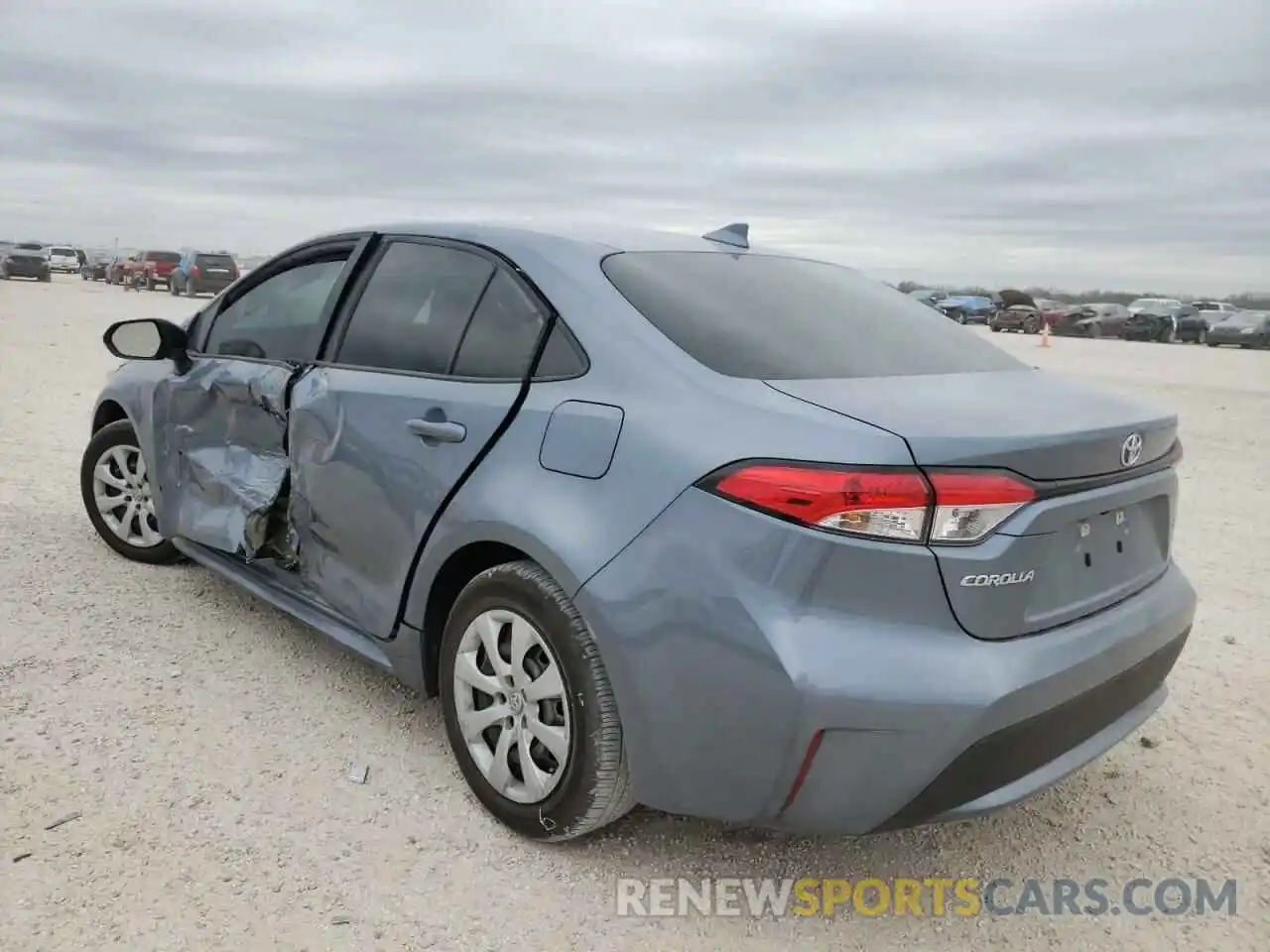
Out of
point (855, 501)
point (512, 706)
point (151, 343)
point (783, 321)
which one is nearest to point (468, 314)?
point (783, 321)

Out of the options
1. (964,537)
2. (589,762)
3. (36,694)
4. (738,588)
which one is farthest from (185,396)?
(964,537)

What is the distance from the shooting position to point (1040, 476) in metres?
2.19

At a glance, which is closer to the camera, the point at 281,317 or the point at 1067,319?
the point at 281,317

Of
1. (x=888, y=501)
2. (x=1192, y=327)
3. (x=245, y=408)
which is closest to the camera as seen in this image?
(x=888, y=501)

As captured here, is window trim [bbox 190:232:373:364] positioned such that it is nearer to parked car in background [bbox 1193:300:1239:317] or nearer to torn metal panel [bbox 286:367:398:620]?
torn metal panel [bbox 286:367:398:620]

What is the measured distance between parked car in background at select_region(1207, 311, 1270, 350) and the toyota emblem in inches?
1395

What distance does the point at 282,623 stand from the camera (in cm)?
410

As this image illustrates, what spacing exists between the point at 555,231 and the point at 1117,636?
1.89 metres

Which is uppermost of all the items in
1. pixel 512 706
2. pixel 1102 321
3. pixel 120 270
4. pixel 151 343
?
pixel 120 270

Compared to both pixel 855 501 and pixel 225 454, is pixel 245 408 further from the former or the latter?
pixel 855 501

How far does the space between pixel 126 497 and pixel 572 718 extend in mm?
3152

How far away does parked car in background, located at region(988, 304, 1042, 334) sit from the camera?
3847 cm

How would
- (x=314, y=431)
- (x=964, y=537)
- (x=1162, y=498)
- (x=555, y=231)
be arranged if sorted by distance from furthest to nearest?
(x=314, y=431) → (x=555, y=231) → (x=1162, y=498) → (x=964, y=537)

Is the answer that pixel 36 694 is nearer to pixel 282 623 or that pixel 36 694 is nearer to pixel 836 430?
pixel 282 623
